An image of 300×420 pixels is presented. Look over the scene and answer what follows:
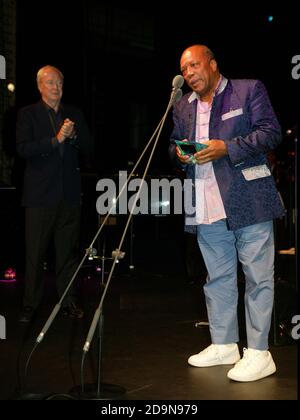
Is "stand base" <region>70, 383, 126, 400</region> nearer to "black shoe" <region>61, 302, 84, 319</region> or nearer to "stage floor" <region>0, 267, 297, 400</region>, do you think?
"stage floor" <region>0, 267, 297, 400</region>

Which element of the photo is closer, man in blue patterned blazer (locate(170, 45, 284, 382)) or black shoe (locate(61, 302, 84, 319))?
man in blue patterned blazer (locate(170, 45, 284, 382))

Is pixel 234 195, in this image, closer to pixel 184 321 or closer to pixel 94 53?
pixel 184 321

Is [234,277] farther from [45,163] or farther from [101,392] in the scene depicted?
[45,163]

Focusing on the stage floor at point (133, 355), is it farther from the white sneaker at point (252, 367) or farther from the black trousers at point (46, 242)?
the black trousers at point (46, 242)

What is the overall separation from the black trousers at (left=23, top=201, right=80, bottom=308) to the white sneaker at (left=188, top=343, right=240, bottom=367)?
4.74ft

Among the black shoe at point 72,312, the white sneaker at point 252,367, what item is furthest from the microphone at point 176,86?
the black shoe at point 72,312

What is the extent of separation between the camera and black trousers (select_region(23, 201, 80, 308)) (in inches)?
154

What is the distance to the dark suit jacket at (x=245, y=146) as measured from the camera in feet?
8.36

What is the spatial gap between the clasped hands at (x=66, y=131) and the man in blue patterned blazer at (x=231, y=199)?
1004mm

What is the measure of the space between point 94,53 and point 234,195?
8.25m

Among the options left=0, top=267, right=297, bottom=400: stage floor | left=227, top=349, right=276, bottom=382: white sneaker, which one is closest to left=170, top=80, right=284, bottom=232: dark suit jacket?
left=227, top=349, right=276, bottom=382: white sneaker

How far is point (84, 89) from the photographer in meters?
7.46

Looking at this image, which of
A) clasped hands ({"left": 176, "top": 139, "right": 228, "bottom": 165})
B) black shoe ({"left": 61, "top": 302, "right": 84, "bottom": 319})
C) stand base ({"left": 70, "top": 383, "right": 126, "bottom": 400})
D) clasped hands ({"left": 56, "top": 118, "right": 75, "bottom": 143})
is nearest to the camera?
stand base ({"left": 70, "top": 383, "right": 126, "bottom": 400})

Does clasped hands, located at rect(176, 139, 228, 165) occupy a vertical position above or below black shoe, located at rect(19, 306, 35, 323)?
above
